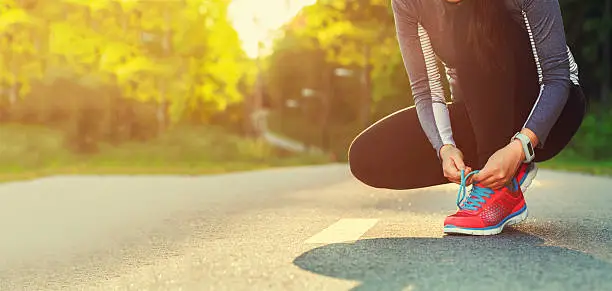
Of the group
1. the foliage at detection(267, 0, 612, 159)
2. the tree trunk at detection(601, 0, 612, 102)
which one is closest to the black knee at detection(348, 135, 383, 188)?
the foliage at detection(267, 0, 612, 159)

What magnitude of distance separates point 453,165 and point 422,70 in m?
0.55

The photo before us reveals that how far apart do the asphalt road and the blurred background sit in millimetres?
11075

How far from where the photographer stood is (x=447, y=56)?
4.18 meters

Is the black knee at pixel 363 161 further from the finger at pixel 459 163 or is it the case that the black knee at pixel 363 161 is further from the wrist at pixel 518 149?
the wrist at pixel 518 149

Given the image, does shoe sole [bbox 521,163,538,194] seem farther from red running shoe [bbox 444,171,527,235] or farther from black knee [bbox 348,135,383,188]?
black knee [bbox 348,135,383,188]

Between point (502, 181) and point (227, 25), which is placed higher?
point (227, 25)

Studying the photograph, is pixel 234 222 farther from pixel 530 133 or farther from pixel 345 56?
pixel 345 56

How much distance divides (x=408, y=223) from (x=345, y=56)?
30.9m

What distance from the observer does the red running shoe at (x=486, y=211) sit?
3855 millimetres

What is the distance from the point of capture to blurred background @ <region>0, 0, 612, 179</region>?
2461 centimetres

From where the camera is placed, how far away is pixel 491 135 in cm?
406

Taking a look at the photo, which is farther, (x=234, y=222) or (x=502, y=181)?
(x=234, y=222)

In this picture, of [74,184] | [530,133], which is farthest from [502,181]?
[74,184]

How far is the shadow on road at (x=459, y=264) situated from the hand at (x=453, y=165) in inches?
11.5
